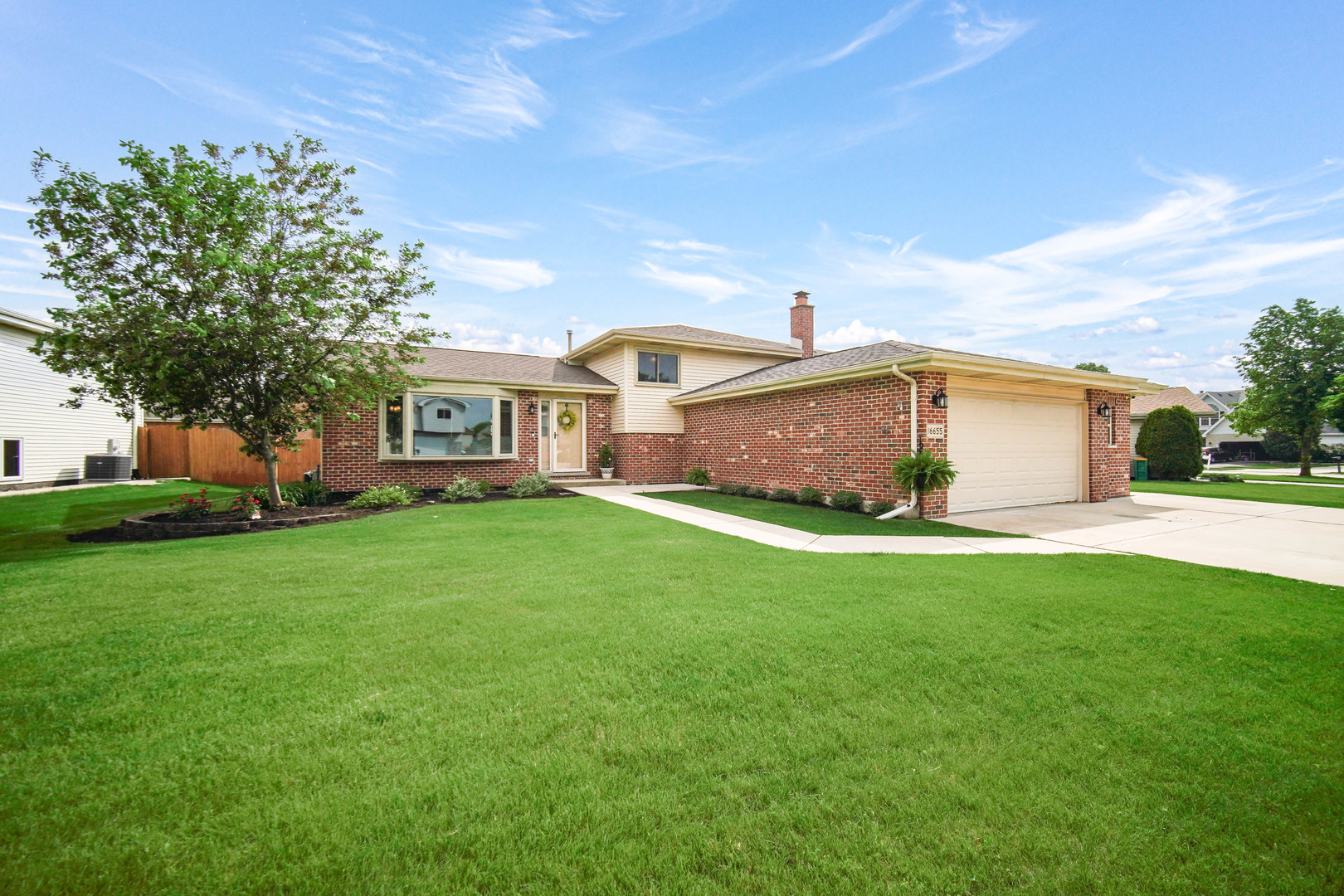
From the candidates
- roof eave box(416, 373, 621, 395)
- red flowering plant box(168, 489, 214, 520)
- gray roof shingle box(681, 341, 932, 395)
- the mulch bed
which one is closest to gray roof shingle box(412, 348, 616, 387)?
roof eave box(416, 373, 621, 395)

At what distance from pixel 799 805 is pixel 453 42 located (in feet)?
38.9

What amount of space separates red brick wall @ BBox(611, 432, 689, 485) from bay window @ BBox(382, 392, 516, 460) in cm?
319

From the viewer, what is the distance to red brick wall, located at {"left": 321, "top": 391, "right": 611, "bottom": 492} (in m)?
12.9

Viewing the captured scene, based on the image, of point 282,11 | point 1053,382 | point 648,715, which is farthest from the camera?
point 1053,382

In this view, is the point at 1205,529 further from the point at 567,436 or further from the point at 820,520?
the point at 567,436

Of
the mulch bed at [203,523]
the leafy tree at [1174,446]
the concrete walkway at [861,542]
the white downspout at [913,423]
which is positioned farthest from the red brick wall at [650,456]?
the leafy tree at [1174,446]

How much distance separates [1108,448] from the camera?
1241 cm

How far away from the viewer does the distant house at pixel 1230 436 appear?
34.6 m

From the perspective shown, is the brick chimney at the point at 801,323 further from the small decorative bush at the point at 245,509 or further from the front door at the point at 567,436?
the small decorative bush at the point at 245,509

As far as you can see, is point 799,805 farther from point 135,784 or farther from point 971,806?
point 135,784

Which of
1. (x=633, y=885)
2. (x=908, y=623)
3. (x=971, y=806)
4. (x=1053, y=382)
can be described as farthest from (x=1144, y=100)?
(x=633, y=885)

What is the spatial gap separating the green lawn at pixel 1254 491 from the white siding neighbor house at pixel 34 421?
2832 centimetres

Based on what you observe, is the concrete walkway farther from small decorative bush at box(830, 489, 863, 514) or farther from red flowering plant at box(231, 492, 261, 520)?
red flowering plant at box(231, 492, 261, 520)

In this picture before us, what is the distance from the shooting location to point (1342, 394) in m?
16.9
